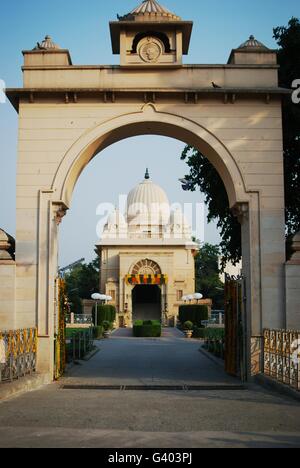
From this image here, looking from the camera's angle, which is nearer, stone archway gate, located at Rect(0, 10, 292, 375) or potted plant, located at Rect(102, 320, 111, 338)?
stone archway gate, located at Rect(0, 10, 292, 375)

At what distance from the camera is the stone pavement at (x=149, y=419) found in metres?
6.37

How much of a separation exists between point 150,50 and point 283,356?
708cm

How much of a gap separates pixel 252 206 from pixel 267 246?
0.87 meters

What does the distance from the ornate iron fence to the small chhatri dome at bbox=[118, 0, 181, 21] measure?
22.9 feet

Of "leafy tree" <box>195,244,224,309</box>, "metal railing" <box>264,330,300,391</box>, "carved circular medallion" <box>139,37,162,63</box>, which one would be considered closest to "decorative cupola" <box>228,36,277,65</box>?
"carved circular medallion" <box>139,37,162,63</box>

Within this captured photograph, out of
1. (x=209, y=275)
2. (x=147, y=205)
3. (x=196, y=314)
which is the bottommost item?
(x=196, y=314)

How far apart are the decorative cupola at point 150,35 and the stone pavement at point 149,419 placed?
677 cm

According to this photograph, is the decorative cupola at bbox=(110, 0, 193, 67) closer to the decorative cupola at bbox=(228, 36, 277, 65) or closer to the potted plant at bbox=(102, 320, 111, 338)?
the decorative cupola at bbox=(228, 36, 277, 65)

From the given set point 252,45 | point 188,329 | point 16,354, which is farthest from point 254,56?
point 188,329

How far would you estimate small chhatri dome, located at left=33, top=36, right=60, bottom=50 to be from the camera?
45.5 feet

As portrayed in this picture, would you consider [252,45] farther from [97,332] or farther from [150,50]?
[97,332]

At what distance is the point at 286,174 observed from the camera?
1697 centimetres

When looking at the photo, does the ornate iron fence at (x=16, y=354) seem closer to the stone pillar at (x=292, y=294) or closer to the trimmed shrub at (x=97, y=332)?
the stone pillar at (x=292, y=294)
